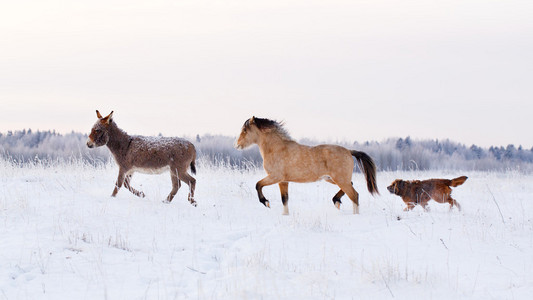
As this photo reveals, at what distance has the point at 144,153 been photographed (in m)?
10.6

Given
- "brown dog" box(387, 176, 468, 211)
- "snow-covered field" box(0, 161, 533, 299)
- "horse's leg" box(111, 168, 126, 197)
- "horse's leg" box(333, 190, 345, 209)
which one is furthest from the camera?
"brown dog" box(387, 176, 468, 211)

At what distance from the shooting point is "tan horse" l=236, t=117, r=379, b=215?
32.8 ft

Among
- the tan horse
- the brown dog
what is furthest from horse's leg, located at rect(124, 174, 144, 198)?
the brown dog

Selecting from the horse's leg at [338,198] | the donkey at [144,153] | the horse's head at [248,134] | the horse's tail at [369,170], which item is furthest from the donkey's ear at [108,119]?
the horse's tail at [369,170]

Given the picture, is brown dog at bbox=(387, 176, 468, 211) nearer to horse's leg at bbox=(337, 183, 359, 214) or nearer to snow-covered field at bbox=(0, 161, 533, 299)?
snow-covered field at bbox=(0, 161, 533, 299)

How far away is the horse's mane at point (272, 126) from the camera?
415 inches

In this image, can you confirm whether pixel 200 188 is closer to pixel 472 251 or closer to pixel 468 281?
pixel 472 251

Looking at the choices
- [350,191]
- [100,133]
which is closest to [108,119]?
[100,133]

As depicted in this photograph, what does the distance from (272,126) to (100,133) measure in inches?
141

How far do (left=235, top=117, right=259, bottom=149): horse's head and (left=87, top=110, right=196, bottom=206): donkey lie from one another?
A: 108 cm

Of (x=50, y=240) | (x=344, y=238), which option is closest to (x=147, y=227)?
(x=50, y=240)

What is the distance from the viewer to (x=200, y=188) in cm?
1353

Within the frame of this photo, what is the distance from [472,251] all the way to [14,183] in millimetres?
10008

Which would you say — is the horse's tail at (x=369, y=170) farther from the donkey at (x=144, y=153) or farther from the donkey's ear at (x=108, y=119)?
the donkey's ear at (x=108, y=119)
